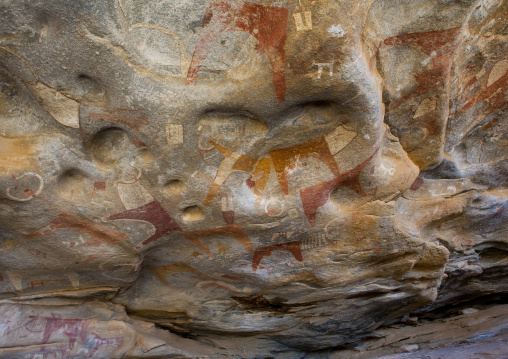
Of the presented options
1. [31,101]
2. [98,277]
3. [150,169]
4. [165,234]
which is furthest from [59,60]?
[98,277]

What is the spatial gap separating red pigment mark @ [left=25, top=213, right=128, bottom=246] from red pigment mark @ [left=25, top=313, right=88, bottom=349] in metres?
0.79

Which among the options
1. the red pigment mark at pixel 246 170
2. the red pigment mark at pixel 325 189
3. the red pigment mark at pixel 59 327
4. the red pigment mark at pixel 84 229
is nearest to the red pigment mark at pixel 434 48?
the red pigment mark at pixel 325 189

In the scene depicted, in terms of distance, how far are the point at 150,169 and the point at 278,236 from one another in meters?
1.03

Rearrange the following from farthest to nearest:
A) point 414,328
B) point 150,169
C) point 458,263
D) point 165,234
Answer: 1. point 414,328
2. point 458,263
3. point 165,234
4. point 150,169

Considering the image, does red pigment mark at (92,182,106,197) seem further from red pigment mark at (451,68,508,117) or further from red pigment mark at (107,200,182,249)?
red pigment mark at (451,68,508,117)

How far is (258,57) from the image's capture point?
2.12 meters

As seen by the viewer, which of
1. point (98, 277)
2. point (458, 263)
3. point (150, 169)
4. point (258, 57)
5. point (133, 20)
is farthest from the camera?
point (458, 263)

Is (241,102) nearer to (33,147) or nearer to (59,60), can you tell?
(59,60)

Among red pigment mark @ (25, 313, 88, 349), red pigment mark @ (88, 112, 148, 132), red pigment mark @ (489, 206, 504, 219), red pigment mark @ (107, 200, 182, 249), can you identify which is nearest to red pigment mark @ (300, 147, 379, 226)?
red pigment mark @ (107, 200, 182, 249)

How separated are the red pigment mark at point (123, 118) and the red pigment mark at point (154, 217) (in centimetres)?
55

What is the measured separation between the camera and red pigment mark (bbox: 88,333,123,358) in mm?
3054

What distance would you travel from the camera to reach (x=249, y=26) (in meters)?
2.05

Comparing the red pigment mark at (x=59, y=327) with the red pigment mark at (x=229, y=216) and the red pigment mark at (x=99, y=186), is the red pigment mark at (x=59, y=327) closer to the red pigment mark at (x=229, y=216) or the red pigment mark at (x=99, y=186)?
the red pigment mark at (x=99, y=186)

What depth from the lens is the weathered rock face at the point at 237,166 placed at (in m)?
2.04
